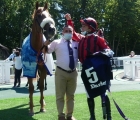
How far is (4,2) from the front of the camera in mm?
31609

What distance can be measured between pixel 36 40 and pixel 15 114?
1.79 m

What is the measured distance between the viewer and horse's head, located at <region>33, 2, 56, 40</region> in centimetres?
557

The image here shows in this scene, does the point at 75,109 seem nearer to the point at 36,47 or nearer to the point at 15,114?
the point at 15,114

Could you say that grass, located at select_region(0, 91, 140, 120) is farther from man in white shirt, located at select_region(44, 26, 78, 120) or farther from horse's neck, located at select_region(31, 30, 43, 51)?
horse's neck, located at select_region(31, 30, 43, 51)

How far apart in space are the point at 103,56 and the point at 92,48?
0.80 ft

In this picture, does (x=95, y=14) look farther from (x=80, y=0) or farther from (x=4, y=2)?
(x=4, y=2)

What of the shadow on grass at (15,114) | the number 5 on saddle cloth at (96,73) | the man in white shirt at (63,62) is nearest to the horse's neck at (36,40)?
the man in white shirt at (63,62)

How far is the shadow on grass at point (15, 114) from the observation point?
6.16 meters

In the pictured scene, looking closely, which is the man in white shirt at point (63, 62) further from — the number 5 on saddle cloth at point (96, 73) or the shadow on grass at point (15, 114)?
the shadow on grass at point (15, 114)

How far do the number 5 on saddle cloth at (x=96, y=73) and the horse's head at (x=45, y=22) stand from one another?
1.08 metres

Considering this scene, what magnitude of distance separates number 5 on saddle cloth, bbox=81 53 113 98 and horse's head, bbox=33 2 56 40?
3.54 ft

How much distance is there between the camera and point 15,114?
6543mm

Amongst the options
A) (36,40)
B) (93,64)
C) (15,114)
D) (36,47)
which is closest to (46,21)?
(36,40)

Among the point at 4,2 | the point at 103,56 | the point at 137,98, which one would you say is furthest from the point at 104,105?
the point at 4,2
